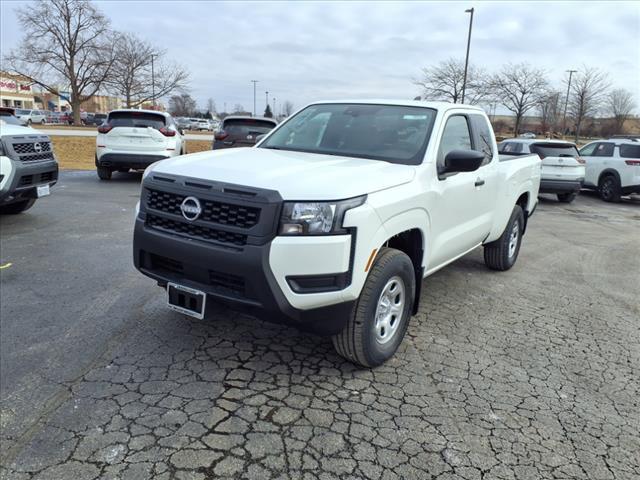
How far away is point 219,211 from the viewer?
3096 millimetres

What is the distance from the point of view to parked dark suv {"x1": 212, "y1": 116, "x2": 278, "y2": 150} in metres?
12.8

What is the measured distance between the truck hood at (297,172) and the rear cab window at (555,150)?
434 inches

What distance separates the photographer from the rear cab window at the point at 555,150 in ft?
43.5

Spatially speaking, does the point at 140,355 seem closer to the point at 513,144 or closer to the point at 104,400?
the point at 104,400

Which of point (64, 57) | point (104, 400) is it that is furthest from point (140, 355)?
point (64, 57)

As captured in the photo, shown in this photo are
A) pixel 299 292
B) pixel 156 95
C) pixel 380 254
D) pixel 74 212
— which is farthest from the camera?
pixel 156 95

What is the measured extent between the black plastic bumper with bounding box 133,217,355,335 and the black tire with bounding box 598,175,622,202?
1354cm

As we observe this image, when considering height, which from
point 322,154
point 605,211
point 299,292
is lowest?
point 605,211

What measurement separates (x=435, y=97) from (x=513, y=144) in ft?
77.3

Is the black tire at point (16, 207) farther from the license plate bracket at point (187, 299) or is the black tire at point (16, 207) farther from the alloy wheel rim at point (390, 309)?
the alloy wheel rim at point (390, 309)

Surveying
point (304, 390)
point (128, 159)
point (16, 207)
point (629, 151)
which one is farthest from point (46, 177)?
point (629, 151)

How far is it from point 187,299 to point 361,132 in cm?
204

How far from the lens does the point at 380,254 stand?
3.37m

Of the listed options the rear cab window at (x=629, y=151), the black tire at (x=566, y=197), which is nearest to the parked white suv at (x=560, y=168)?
the black tire at (x=566, y=197)
